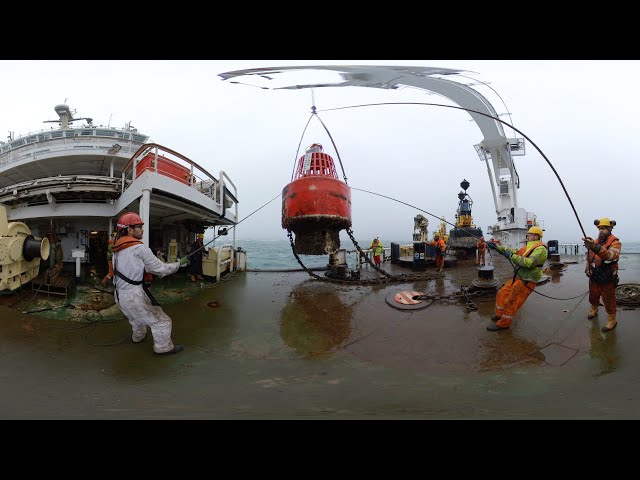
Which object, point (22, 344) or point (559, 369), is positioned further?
point (22, 344)

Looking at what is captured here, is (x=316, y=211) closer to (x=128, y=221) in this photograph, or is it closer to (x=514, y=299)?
(x=128, y=221)

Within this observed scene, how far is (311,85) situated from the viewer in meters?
5.09

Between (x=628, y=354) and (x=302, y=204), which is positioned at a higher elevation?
(x=302, y=204)

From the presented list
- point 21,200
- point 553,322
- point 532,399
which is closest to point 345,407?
point 532,399

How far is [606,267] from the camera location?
421cm

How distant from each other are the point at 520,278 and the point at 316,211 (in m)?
4.31

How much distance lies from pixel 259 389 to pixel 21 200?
10.3 m

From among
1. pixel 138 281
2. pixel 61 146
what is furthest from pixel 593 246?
pixel 61 146

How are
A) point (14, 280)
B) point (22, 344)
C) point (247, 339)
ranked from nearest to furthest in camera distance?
1. point (22, 344)
2. point (247, 339)
3. point (14, 280)


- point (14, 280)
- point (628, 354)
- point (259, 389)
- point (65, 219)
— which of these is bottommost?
point (259, 389)

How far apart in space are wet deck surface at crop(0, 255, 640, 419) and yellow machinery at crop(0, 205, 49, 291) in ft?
2.52

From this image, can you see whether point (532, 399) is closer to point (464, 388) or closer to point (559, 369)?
point (464, 388)

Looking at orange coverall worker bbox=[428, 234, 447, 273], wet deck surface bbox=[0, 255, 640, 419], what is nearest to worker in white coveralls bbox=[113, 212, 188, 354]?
wet deck surface bbox=[0, 255, 640, 419]

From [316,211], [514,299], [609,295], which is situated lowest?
[514,299]
